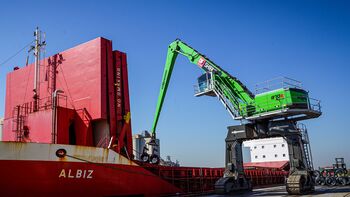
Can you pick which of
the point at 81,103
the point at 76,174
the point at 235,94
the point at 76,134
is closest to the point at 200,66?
the point at 235,94

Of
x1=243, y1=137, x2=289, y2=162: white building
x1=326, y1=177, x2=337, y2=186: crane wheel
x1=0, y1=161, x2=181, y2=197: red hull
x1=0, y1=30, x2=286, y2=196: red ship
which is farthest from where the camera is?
x1=243, y1=137, x2=289, y2=162: white building

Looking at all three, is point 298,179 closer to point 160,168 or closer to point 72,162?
point 160,168

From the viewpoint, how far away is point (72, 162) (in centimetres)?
1231

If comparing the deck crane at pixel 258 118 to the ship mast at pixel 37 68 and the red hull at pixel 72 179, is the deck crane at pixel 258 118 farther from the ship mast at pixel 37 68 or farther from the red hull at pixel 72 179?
the ship mast at pixel 37 68

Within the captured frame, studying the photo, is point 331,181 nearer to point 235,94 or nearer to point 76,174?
point 235,94

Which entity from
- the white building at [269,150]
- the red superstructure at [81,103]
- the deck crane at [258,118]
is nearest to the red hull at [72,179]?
the red superstructure at [81,103]

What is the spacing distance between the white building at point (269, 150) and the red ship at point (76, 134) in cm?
2416

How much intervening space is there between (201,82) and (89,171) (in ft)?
31.1

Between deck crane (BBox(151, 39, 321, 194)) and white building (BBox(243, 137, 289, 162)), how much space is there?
75.5ft

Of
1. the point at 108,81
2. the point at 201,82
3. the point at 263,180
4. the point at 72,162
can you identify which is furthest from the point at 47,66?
the point at 263,180

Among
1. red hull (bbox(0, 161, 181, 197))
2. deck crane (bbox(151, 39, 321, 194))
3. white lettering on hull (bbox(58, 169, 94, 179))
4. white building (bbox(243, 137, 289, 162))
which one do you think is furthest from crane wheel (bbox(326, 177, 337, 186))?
white lettering on hull (bbox(58, 169, 94, 179))

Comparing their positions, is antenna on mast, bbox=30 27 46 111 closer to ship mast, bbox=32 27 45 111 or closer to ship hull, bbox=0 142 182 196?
ship mast, bbox=32 27 45 111

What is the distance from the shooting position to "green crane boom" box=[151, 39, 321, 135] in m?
16.2

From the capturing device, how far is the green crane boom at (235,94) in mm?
16203
